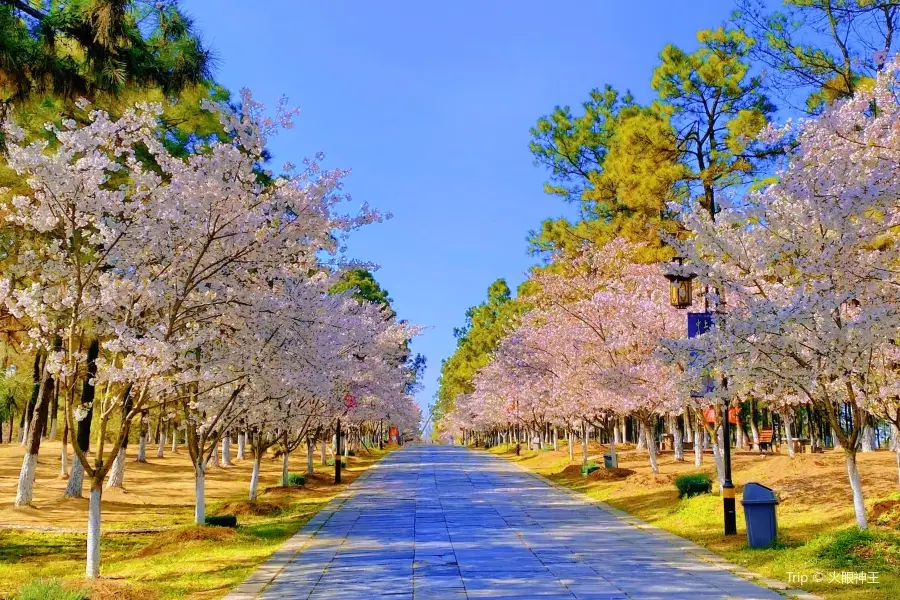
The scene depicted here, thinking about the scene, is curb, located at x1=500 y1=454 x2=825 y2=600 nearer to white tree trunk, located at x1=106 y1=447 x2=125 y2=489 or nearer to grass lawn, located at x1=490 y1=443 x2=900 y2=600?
grass lawn, located at x1=490 y1=443 x2=900 y2=600

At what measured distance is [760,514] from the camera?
13297 millimetres

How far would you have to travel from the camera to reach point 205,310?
44.0ft

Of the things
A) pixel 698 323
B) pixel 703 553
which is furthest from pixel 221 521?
pixel 698 323

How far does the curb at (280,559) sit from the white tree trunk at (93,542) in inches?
76.9

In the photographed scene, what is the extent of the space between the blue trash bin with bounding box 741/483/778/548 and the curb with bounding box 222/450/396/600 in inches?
296

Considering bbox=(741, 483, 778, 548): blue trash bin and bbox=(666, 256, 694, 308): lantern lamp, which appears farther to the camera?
bbox=(666, 256, 694, 308): lantern lamp

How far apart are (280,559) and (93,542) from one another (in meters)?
3.20

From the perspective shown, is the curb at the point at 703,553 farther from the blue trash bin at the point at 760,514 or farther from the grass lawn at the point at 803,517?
the blue trash bin at the point at 760,514

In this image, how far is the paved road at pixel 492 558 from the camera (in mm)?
10484

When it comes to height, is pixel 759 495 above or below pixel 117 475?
above

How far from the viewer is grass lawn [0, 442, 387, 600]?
36.1ft

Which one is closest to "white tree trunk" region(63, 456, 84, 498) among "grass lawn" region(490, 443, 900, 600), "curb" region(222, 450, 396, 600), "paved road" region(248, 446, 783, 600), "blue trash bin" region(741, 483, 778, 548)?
"curb" region(222, 450, 396, 600)

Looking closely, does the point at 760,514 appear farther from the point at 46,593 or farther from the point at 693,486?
the point at 46,593

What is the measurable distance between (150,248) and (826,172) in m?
10.2
